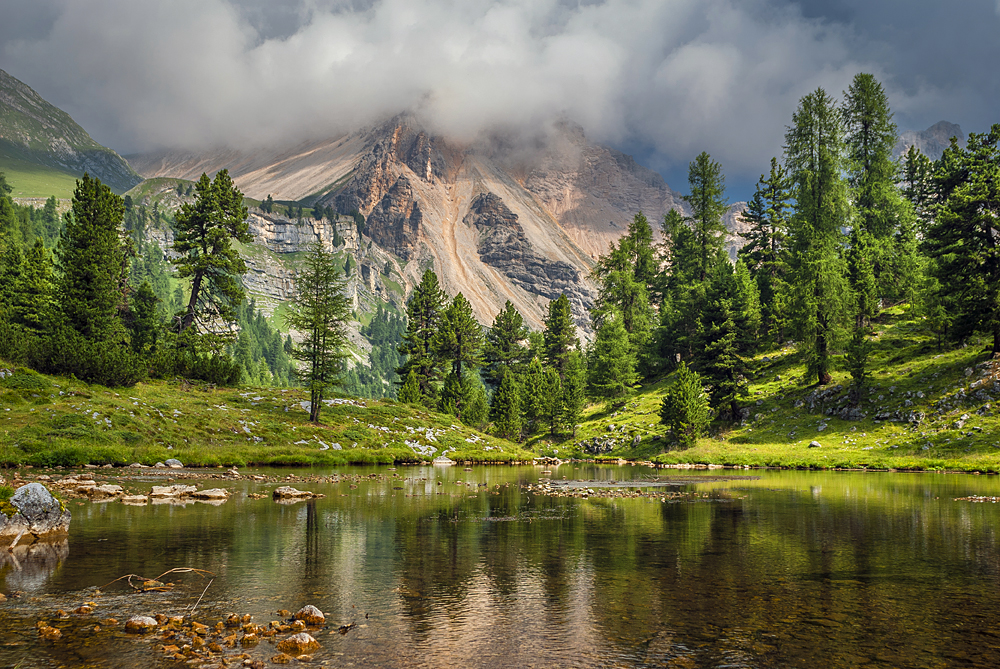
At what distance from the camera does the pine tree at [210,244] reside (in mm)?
60219

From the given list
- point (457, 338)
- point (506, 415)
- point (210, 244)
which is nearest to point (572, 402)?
point (506, 415)

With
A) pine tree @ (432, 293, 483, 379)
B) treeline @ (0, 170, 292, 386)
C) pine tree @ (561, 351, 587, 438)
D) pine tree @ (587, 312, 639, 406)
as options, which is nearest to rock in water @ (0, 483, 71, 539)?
treeline @ (0, 170, 292, 386)

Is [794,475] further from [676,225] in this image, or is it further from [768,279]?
[676,225]

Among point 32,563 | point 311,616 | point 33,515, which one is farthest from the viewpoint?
point 33,515

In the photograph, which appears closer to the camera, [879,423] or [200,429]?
[200,429]

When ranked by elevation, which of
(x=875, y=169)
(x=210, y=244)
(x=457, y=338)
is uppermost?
(x=875, y=169)

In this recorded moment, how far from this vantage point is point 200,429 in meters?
42.6

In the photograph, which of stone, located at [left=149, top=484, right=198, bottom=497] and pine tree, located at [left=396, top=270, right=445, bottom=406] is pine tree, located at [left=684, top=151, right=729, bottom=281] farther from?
stone, located at [left=149, top=484, right=198, bottom=497]

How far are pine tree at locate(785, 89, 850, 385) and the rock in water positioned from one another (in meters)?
66.8

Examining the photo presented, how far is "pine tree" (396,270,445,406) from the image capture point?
9194cm

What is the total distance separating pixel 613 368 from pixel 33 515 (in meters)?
78.2

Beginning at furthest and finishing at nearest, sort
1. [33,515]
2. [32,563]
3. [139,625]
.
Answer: [33,515] < [32,563] < [139,625]

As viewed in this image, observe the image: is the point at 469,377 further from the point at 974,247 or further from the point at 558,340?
the point at 974,247

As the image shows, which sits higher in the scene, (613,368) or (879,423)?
(613,368)
